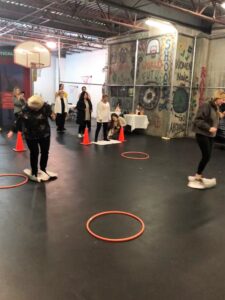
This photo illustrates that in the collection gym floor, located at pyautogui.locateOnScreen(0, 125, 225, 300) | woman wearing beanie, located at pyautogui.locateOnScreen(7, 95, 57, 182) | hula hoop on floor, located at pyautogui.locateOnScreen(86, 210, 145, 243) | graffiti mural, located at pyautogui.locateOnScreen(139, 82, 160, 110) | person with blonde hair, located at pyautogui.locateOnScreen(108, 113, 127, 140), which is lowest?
gym floor, located at pyautogui.locateOnScreen(0, 125, 225, 300)

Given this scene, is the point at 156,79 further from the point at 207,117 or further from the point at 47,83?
the point at 47,83

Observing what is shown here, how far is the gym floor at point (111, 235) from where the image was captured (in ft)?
6.95

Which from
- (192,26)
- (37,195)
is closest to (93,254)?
(37,195)

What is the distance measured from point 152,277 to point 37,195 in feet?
7.21

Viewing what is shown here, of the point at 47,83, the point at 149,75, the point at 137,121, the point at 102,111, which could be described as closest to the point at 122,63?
the point at 149,75

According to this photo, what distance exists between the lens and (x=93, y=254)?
2.54 meters

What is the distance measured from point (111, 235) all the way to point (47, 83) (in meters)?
17.0

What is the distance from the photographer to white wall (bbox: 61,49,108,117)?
1606 cm

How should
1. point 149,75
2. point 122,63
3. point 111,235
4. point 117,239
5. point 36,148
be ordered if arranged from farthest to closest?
point 122,63
point 149,75
point 36,148
point 111,235
point 117,239

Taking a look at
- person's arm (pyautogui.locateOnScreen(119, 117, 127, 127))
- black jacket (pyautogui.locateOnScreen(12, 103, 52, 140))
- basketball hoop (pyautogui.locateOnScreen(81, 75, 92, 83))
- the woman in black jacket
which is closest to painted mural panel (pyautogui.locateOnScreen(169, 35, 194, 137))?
person's arm (pyautogui.locateOnScreen(119, 117, 127, 127))

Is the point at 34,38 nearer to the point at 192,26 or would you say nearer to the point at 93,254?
the point at 192,26

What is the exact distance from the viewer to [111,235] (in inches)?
114

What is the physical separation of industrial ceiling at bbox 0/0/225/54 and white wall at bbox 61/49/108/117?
394cm

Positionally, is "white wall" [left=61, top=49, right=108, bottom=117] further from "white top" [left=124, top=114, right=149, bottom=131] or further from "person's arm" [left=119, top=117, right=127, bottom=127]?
"person's arm" [left=119, top=117, right=127, bottom=127]
